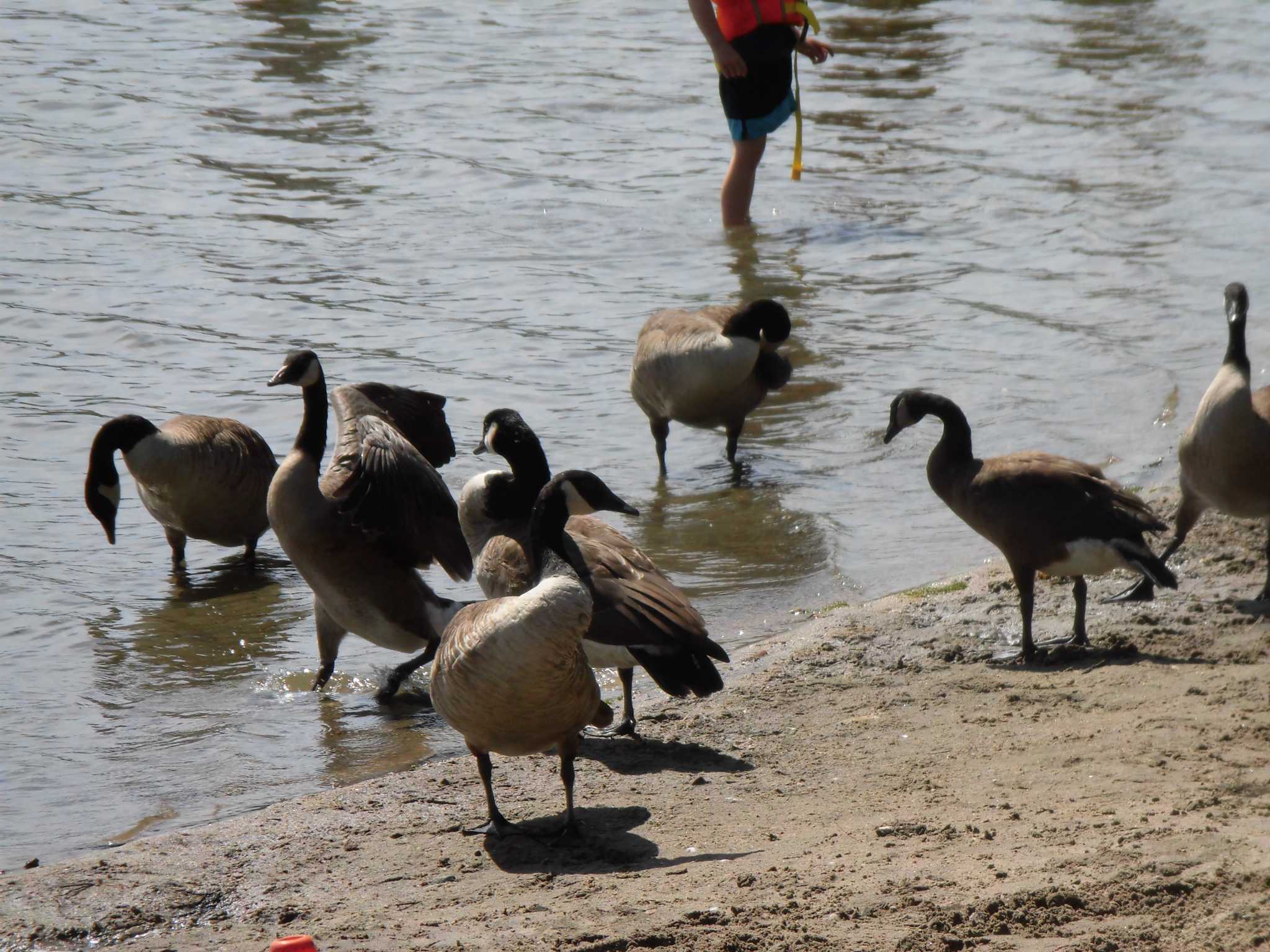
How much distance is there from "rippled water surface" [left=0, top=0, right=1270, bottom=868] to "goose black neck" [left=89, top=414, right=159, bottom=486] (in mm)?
628

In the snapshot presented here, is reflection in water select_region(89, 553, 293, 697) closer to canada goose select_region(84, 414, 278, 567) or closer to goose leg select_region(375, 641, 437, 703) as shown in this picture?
canada goose select_region(84, 414, 278, 567)

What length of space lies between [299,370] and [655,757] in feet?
8.83

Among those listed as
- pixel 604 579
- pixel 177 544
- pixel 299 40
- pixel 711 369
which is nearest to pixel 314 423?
pixel 177 544

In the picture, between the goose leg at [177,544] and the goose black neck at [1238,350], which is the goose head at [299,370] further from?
the goose black neck at [1238,350]

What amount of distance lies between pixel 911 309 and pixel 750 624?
610cm

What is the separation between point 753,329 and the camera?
936cm

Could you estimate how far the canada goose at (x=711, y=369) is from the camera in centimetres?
920

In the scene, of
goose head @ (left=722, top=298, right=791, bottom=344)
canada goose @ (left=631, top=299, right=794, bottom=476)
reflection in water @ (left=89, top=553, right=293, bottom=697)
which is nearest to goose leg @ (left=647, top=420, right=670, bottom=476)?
canada goose @ (left=631, top=299, right=794, bottom=476)

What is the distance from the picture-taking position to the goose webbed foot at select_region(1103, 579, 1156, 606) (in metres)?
6.45

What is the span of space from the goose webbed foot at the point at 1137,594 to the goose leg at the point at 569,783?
2.80m

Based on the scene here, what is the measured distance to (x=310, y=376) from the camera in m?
7.07

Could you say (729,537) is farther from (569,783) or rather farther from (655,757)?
(569,783)

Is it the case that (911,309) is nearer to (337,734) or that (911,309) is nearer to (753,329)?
(753,329)

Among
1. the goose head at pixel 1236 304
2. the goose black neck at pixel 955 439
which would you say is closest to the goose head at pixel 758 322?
the goose black neck at pixel 955 439
